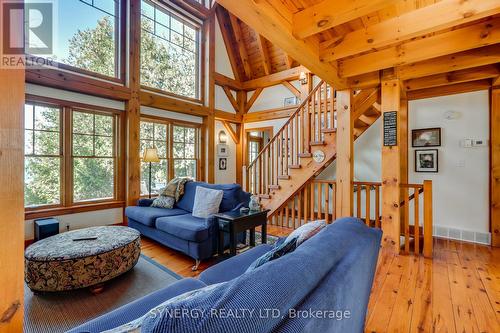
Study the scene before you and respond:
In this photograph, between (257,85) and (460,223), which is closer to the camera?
(460,223)

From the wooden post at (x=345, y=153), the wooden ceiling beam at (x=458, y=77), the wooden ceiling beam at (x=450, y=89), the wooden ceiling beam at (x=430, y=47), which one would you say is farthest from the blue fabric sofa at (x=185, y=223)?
the wooden ceiling beam at (x=450, y=89)

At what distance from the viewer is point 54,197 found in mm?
3812

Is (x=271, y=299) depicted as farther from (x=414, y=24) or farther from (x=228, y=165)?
(x=228, y=165)

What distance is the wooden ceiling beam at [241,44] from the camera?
630cm

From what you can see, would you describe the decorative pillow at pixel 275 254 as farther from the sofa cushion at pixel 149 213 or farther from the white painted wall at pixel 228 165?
the white painted wall at pixel 228 165

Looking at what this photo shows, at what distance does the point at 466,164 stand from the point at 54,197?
656 centimetres

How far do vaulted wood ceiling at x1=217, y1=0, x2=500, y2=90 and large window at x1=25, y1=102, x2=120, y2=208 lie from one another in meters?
3.43

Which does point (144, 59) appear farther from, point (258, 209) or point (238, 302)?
point (238, 302)

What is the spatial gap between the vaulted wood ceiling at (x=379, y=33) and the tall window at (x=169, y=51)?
3.32 m

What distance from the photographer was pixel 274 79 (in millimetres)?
6254

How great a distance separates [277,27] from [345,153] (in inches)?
84.0

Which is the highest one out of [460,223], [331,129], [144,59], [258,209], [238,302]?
[144,59]

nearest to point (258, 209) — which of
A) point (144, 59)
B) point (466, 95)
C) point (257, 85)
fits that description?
point (466, 95)

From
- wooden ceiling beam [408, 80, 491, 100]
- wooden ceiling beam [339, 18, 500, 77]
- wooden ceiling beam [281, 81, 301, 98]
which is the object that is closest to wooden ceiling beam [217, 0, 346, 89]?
wooden ceiling beam [339, 18, 500, 77]
